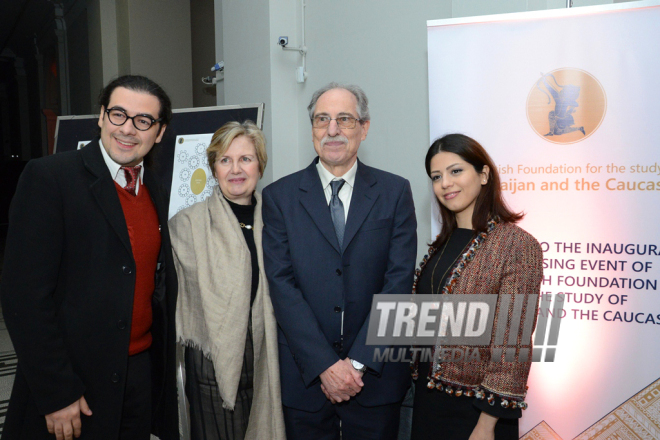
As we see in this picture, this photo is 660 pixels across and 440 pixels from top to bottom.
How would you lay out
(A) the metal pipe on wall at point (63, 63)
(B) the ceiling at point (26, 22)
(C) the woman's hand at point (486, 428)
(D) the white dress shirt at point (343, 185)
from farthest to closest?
1. (A) the metal pipe on wall at point (63, 63)
2. (B) the ceiling at point (26, 22)
3. (D) the white dress shirt at point (343, 185)
4. (C) the woman's hand at point (486, 428)

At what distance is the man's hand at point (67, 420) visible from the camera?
1.42 m

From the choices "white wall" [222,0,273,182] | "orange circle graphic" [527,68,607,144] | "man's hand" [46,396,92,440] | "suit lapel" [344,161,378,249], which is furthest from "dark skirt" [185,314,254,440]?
"white wall" [222,0,273,182]

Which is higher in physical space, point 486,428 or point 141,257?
point 141,257

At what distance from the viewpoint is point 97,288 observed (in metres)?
1.50

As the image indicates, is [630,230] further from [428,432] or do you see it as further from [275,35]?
[275,35]

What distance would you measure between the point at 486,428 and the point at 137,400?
126 centimetres

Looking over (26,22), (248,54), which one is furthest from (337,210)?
(26,22)

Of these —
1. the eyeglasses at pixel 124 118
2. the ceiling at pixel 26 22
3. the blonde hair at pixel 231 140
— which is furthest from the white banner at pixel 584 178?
the ceiling at pixel 26 22

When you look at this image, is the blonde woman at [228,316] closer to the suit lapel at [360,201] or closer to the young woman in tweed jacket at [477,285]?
the suit lapel at [360,201]

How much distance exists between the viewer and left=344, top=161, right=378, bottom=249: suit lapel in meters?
1.71

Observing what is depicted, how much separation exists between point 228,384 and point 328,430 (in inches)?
16.3

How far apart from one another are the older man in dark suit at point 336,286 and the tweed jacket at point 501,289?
25 cm

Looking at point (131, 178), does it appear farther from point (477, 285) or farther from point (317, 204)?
point (477, 285)

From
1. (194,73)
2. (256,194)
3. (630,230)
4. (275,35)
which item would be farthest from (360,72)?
(194,73)
